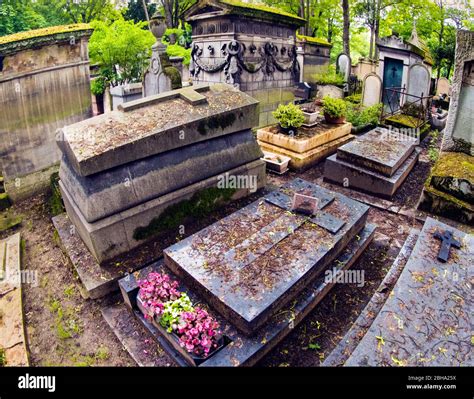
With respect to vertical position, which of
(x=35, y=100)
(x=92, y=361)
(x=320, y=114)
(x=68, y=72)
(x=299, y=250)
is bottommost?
(x=92, y=361)

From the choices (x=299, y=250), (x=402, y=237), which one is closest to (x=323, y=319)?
(x=299, y=250)

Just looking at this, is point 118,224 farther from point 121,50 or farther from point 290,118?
point 121,50

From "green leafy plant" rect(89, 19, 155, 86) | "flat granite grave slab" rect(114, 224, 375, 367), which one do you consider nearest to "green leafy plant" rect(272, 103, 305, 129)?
"flat granite grave slab" rect(114, 224, 375, 367)

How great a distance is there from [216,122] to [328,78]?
1068 cm

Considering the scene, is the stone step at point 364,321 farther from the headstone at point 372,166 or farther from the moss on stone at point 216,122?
the moss on stone at point 216,122

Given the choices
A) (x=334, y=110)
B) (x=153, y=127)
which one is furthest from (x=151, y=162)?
(x=334, y=110)

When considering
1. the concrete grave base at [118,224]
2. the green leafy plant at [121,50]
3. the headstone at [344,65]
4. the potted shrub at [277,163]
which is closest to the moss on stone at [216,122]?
the concrete grave base at [118,224]

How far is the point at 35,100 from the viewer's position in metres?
6.48

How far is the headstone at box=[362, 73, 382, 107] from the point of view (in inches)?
443

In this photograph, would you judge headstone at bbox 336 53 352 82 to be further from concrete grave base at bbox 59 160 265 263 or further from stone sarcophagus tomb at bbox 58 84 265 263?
concrete grave base at bbox 59 160 265 263

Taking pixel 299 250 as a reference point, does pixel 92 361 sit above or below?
below

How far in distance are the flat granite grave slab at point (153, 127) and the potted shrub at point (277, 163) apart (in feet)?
5.23
